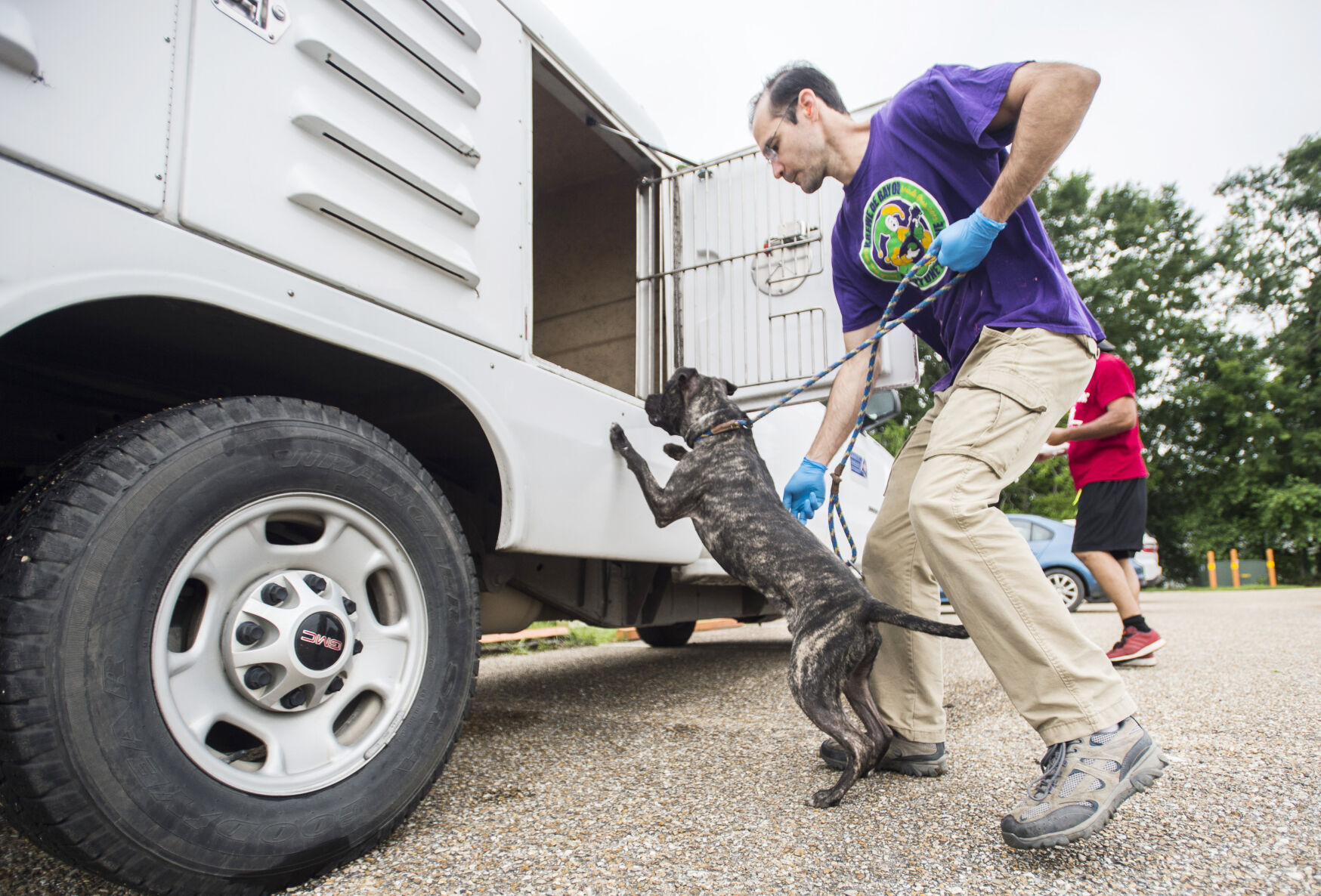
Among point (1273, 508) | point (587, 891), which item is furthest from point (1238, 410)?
point (587, 891)

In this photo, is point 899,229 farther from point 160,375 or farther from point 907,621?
point 160,375

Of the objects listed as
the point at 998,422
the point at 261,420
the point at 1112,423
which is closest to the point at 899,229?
the point at 998,422

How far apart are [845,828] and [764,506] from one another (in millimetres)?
1272

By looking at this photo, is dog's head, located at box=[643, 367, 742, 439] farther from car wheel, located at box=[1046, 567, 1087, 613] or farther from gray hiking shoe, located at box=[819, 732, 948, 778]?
car wheel, located at box=[1046, 567, 1087, 613]

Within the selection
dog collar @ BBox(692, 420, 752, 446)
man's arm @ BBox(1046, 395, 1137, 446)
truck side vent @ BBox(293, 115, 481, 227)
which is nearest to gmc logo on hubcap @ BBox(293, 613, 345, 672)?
truck side vent @ BBox(293, 115, 481, 227)

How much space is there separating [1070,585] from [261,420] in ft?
34.4

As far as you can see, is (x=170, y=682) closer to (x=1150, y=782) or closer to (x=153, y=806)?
(x=153, y=806)

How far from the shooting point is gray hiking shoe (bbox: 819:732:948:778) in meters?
2.15

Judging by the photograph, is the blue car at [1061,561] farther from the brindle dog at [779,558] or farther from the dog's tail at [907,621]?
the dog's tail at [907,621]

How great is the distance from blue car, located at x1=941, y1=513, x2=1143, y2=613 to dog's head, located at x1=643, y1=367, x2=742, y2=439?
7776 mm

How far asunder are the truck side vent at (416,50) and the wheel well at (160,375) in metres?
0.76

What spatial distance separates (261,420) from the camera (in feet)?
4.58

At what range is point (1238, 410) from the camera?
26.1 meters

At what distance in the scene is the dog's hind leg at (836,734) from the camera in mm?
1885
